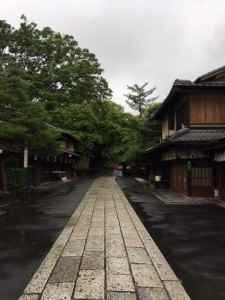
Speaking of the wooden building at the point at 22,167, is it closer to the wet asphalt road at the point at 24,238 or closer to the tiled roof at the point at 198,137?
the wet asphalt road at the point at 24,238

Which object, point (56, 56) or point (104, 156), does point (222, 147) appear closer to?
point (56, 56)

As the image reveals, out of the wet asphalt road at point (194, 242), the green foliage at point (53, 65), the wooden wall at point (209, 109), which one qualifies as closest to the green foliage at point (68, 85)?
the green foliage at point (53, 65)

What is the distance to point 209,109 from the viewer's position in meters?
17.4

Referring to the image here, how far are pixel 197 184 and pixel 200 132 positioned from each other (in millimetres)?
2901

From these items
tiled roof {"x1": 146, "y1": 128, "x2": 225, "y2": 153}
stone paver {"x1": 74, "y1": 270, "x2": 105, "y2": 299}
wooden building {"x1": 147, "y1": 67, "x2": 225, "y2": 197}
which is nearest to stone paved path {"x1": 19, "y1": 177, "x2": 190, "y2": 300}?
stone paver {"x1": 74, "y1": 270, "x2": 105, "y2": 299}

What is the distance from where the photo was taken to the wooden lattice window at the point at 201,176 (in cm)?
1642

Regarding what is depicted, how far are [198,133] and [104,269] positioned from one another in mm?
12925

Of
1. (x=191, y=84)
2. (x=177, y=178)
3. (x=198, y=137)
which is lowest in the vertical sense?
(x=177, y=178)

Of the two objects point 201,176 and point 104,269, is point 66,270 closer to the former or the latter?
point 104,269

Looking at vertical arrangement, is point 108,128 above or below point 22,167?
above

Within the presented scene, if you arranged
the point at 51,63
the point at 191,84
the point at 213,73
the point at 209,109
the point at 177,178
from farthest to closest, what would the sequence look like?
the point at 51,63
the point at 177,178
the point at 213,73
the point at 209,109
the point at 191,84

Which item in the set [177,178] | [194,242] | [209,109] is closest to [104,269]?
[194,242]

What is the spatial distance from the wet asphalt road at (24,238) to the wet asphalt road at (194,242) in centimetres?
265

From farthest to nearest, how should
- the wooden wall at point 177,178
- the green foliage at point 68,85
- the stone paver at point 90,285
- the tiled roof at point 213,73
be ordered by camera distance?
the green foliage at point 68,85
the tiled roof at point 213,73
the wooden wall at point 177,178
the stone paver at point 90,285
